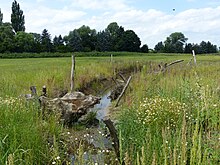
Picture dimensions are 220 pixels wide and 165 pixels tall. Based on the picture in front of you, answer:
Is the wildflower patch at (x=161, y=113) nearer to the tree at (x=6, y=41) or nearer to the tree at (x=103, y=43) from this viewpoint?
the tree at (x=6, y=41)

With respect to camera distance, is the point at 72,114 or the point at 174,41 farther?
the point at 174,41

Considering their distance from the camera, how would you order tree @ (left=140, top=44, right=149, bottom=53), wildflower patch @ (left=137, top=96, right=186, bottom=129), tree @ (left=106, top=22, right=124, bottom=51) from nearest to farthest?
wildflower patch @ (left=137, top=96, right=186, bottom=129) → tree @ (left=106, top=22, right=124, bottom=51) → tree @ (left=140, top=44, right=149, bottom=53)

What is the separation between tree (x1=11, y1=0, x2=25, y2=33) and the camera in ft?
312

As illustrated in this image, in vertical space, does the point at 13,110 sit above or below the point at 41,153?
above

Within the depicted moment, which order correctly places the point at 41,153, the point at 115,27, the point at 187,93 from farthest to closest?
the point at 115,27 < the point at 187,93 < the point at 41,153

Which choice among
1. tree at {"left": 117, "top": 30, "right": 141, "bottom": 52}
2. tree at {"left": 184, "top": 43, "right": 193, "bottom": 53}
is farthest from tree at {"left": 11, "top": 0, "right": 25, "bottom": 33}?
tree at {"left": 184, "top": 43, "right": 193, "bottom": 53}

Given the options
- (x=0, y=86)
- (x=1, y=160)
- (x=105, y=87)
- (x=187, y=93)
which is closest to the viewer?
(x=1, y=160)

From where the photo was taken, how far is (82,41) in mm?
77938

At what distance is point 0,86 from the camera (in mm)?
9547

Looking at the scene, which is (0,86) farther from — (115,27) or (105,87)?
(115,27)

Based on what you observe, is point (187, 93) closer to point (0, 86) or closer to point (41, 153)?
point (41, 153)

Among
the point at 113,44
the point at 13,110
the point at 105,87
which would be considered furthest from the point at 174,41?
the point at 13,110

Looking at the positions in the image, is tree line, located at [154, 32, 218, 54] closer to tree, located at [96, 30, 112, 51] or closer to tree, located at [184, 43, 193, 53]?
tree, located at [184, 43, 193, 53]

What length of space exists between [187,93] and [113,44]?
235 feet
